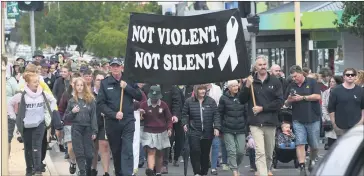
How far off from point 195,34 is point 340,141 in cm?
759

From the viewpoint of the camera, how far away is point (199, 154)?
14.2 metres

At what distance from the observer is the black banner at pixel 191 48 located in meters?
11.6

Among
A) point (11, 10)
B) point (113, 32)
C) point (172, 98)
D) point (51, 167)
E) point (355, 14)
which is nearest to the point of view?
point (172, 98)

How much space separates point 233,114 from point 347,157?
9944mm

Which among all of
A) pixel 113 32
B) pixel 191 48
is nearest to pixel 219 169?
pixel 191 48

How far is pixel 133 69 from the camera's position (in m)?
11.9

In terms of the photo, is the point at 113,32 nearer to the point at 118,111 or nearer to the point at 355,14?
the point at 355,14

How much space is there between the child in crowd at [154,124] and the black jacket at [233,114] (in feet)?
2.80

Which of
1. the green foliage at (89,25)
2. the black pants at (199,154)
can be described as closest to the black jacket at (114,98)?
the black pants at (199,154)

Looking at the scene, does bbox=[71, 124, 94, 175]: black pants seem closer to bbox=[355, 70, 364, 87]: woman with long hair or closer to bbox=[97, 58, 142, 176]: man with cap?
bbox=[97, 58, 142, 176]: man with cap

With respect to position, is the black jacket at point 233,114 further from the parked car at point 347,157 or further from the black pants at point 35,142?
the parked car at point 347,157

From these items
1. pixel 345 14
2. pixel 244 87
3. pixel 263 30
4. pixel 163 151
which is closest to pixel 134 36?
pixel 244 87

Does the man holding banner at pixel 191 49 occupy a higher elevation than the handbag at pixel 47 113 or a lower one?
higher

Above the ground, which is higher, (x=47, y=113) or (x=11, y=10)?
(x=11, y=10)
